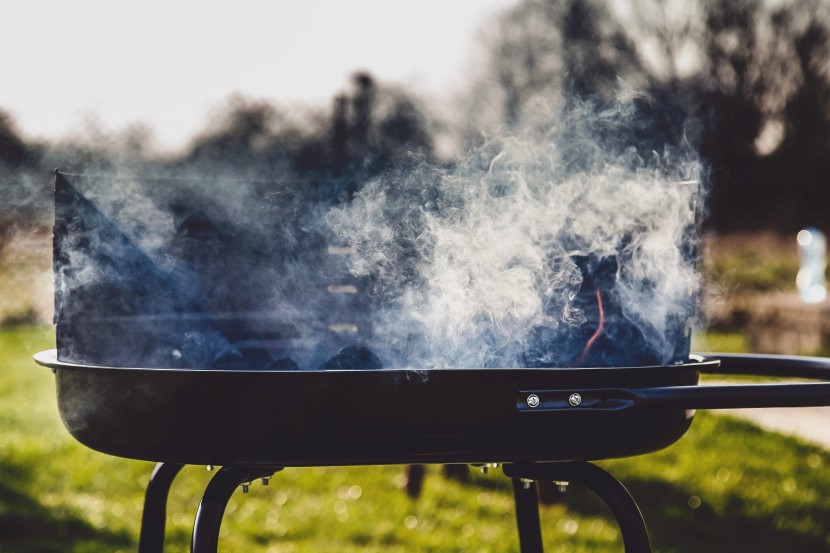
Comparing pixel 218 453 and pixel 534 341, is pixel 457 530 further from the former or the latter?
pixel 218 453

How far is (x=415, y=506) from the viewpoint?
10.4ft

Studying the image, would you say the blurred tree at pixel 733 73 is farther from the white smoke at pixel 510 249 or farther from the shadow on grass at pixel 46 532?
the white smoke at pixel 510 249

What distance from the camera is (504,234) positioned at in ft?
5.22

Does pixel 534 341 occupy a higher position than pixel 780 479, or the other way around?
pixel 534 341

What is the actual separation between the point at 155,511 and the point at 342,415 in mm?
636

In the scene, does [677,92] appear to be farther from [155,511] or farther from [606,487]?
[155,511]

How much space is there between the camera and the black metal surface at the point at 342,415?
3.74ft

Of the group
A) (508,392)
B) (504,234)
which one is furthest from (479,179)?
(508,392)

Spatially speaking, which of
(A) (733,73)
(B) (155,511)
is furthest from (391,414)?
(A) (733,73)

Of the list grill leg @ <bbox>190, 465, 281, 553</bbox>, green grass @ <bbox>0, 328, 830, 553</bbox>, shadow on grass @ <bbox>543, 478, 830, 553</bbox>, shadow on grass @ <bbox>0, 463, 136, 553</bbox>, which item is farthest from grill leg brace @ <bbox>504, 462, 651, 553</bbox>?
shadow on grass @ <bbox>0, 463, 136, 553</bbox>

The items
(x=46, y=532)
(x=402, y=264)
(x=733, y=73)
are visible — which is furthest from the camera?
(x=733, y=73)

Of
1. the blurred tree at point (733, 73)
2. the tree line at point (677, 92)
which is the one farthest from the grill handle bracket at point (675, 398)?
the blurred tree at point (733, 73)

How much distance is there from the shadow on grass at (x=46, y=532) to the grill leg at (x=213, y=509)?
1727 mm

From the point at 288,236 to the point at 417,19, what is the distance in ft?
9.87
